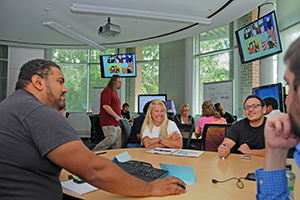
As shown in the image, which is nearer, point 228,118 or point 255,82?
point 228,118

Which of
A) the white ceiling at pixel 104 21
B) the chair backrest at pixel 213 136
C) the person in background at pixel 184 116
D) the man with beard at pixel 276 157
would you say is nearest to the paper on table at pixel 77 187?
the man with beard at pixel 276 157

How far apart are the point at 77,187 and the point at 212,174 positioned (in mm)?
870

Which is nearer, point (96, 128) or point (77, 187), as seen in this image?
point (77, 187)

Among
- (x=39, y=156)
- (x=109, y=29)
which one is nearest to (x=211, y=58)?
(x=109, y=29)

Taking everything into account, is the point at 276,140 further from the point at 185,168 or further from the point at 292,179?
the point at 185,168

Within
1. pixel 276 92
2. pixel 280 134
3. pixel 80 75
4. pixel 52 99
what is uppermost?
Result: pixel 80 75

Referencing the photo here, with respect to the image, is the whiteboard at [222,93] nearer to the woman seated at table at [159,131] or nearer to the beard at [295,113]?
the woman seated at table at [159,131]

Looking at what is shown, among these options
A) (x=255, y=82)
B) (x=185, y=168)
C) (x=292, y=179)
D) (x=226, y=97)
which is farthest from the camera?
(x=226, y=97)

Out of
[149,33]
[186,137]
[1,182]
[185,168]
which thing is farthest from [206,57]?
[1,182]

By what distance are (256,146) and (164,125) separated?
1.06m

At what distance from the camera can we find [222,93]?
6.37 m

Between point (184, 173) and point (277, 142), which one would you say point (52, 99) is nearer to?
point (184, 173)

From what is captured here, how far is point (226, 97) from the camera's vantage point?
246 inches

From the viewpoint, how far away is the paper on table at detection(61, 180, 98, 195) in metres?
1.25
